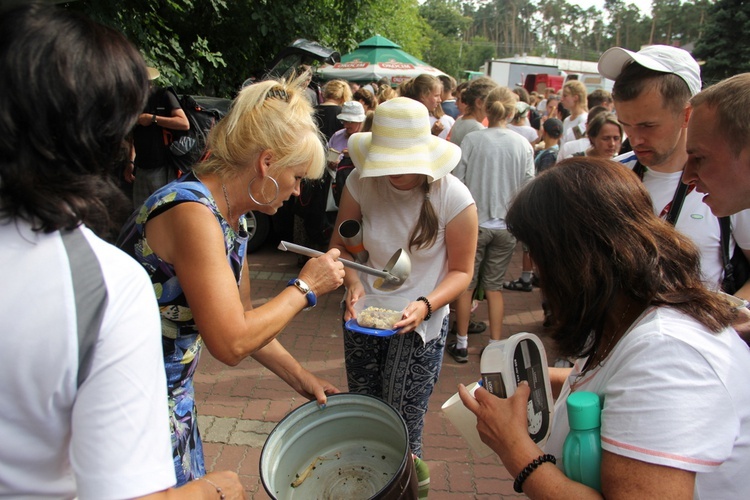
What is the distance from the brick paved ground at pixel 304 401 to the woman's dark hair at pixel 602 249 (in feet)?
6.02

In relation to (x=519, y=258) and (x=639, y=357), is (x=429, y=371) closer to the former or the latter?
(x=639, y=357)

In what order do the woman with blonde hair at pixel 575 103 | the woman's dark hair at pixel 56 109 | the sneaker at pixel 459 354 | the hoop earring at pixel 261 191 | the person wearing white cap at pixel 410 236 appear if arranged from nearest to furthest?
the woman's dark hair at pixel 56 109, the hoop earring at pixel 261 191, the person wearing white cap at pixel 410 236, the sneaker at pixel 459 354, the woman with blonde hair at pixel 575 103

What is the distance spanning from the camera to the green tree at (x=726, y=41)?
21.7m

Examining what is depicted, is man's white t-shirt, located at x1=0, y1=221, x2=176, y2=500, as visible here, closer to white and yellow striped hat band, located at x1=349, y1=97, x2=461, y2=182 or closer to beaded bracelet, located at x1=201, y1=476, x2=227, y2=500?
beaded bracelet, located at x1=201, y1=476, x2=227, y2=500

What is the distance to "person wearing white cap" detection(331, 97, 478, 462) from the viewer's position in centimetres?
212

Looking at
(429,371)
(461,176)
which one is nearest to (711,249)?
(429,371)

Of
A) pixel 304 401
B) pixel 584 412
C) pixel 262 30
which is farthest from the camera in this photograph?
pixel 262 30

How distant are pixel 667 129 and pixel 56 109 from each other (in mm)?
2116

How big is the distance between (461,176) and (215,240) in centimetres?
336

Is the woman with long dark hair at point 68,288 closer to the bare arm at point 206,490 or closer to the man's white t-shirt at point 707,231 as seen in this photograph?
the bare arm at point 206,490

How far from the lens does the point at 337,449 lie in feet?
5.87

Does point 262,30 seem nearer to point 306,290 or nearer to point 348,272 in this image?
point 348,272

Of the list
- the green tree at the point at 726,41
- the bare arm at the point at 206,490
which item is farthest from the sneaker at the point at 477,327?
the green tree at the point at 726,41

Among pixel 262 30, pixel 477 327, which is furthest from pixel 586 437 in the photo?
pixel 262 30
